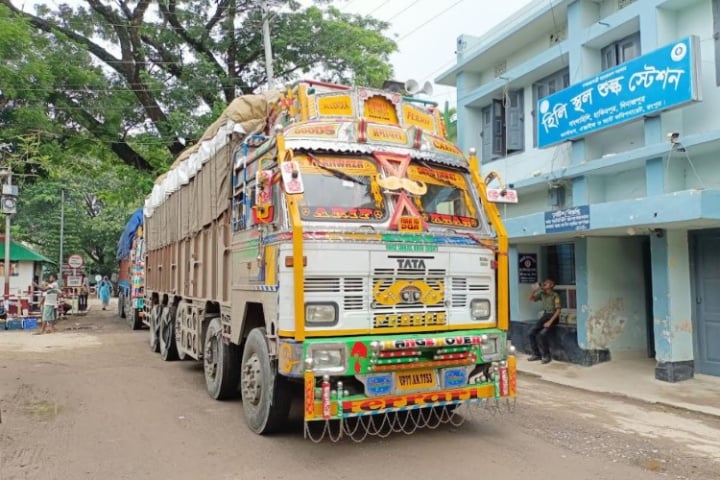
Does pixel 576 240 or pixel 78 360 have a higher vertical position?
pixel 576 240

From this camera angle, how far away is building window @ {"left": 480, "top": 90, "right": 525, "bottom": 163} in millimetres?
11844

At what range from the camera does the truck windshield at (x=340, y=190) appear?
16.7ft

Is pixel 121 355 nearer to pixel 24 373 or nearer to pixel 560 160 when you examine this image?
pixel 24 373

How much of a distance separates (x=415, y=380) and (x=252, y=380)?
5.38ft

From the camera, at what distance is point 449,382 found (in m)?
5.12

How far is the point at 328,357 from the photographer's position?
467 cm

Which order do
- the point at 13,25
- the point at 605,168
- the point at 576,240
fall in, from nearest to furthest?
the point at 605,168 → the point at 576,240 → the point at 13,25

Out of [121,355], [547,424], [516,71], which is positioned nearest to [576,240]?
[516,71]

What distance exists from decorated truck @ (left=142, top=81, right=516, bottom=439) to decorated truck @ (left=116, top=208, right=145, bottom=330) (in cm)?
1016

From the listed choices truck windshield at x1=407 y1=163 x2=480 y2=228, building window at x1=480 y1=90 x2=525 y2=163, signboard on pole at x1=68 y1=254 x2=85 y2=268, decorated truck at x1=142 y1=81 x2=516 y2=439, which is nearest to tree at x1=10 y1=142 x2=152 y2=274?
signboard on pole at x1=68 y1=254 x2=85 y2=268

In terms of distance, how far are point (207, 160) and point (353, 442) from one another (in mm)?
Result: 4300

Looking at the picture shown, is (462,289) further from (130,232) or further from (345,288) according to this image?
(130,232)

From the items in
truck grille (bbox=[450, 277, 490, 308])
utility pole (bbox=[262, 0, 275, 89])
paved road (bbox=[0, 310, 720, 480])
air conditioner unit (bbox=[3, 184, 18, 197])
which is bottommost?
paved road (bbox=[0, 310, 720, 480])

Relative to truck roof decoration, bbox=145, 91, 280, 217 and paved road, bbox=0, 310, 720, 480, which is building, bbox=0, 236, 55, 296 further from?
truck roof decoration, bbox=145, 91, 280, 217
